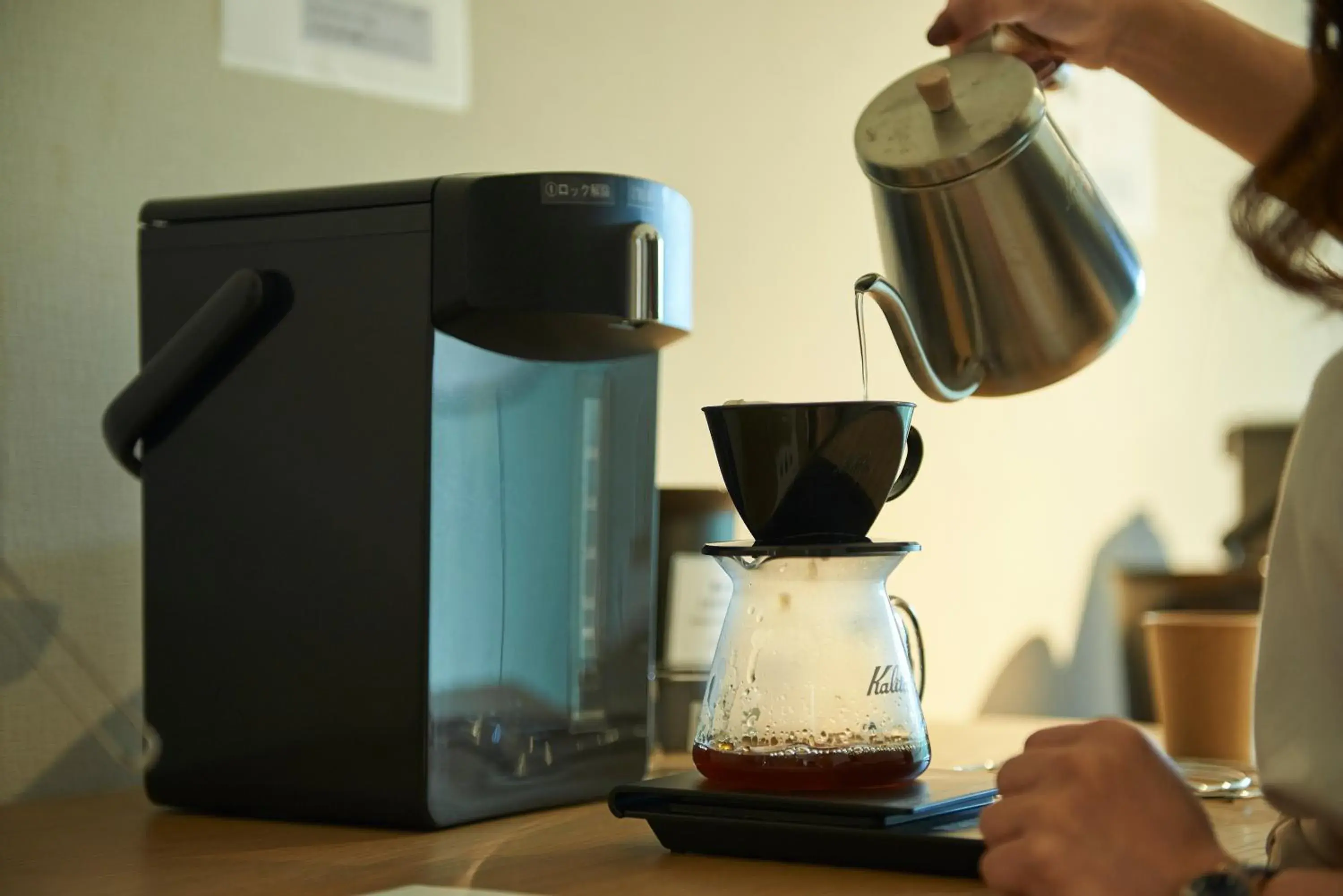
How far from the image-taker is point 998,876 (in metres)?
0.59

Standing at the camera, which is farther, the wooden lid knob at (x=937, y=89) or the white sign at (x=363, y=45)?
the white sign at (x=363, y=45)

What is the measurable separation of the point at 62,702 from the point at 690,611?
0.44m

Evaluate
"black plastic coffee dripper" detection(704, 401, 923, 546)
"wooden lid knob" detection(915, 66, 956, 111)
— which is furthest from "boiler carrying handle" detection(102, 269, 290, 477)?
"wooden lid knob" detection(915, 66, 956, 111)

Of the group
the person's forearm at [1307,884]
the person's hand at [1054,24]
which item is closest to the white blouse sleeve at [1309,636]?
the person's forearm at [1307,884]

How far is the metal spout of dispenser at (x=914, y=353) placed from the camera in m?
0.77

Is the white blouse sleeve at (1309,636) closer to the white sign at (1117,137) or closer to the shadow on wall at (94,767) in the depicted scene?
the shadow on wall at (94,767)

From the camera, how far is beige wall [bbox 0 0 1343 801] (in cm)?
94

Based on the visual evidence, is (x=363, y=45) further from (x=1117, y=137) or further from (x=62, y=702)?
(x=1117, y=137)

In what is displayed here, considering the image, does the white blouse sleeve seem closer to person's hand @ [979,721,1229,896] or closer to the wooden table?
person's hand @ [979,721,1229,896]

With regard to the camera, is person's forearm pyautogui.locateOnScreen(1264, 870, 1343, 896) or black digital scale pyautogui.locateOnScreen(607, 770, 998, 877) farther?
black digital scale pyautogui.locateOnScreen(607, 770, 998, 877)

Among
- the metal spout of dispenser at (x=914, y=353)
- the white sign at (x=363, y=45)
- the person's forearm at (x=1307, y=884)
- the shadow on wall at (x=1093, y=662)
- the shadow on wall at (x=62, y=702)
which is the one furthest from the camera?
the shadow on wall at (x=1093, y=662)

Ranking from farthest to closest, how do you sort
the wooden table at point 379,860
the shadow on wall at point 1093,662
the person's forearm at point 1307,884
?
1. the shadow on wall at point 1093,662
2. the wooden table at point 379,860
3. the person's forearm at point 1307,884

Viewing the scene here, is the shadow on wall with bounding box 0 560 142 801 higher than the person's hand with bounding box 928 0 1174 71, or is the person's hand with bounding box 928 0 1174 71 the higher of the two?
the person's hand with bounding box 928 0 1174 71

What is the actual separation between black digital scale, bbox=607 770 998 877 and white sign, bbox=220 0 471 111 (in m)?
0.61
